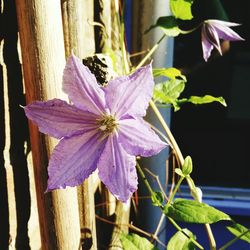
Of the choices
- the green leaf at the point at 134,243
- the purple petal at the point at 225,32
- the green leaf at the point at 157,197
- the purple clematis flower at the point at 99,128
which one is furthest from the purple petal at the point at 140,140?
the purple petal at the point at 225,32

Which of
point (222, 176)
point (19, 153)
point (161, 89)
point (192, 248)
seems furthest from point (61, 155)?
point (222, 176)

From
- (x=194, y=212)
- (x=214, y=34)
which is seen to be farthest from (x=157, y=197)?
(x=214, y=34)

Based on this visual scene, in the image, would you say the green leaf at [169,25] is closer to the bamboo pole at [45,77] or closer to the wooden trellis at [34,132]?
the wooden trellis at [34,132]

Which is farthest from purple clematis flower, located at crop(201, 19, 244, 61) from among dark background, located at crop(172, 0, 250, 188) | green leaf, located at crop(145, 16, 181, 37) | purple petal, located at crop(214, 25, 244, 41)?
dark background, located at crop(172, 0, 250, 188)

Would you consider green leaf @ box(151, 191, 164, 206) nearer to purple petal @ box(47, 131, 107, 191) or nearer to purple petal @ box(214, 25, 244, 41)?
purple petal @ box(47, 131, 107, 191)

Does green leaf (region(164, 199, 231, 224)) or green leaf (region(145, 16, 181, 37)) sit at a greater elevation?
green leaf (region(145, 16, 181, 37))

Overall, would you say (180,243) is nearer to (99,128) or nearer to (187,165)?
(187,165)
